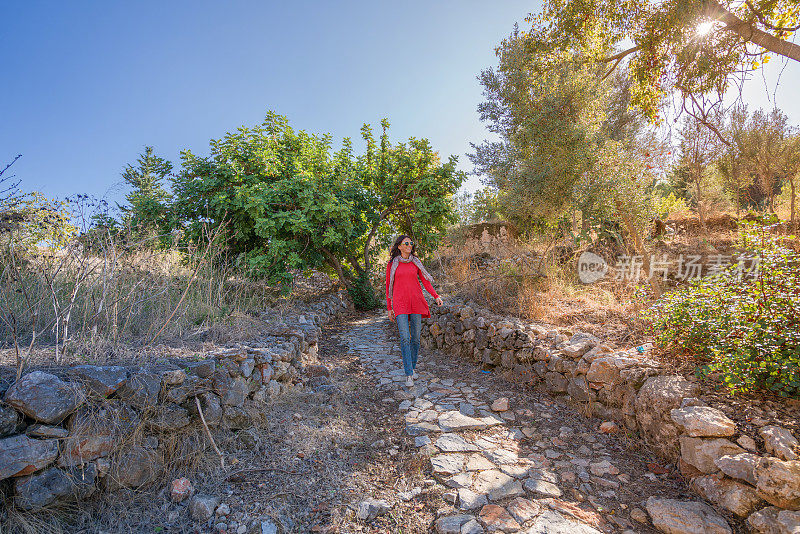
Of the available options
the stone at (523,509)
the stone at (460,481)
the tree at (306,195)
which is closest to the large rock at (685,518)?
the stone at (523,509)

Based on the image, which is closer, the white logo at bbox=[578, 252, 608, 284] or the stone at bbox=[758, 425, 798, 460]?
the stone at bbox=[758, 425, 798, 460]

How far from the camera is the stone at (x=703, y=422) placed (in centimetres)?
238

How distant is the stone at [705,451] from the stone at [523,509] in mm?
1124

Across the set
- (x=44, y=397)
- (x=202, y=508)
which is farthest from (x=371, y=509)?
(x=44, y=397)

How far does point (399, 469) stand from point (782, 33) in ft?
22.1

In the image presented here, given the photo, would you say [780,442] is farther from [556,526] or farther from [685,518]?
[556,526]

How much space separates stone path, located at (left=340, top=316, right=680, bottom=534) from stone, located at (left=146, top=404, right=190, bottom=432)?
190 cm

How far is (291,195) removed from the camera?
702 cm

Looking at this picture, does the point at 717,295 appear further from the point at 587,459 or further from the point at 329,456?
the point at 329,456

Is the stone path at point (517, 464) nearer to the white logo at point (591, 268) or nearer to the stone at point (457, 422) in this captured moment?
the stone at point (457, 422)

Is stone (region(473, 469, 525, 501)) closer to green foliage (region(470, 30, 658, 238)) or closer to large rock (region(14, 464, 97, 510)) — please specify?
large rock (region(14, 464, 97, 510))

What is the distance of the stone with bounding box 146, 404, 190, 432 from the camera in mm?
2570

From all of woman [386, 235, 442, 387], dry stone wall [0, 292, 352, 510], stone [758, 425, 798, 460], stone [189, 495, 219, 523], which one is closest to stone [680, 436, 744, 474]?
stone [758, 425, 798, 460]

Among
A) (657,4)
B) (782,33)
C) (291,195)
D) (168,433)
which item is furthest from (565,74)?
(168,433)
